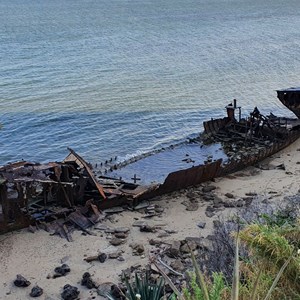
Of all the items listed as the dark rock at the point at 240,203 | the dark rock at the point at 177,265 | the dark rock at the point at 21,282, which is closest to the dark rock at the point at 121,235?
the dark rock at the point at 177,265

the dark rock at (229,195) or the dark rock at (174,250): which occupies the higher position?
the dark rock at (174,250)

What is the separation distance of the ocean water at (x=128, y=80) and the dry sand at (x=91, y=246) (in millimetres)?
A: 11646

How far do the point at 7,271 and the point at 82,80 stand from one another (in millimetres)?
36560

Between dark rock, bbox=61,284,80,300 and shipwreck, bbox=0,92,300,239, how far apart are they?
397 centimetres

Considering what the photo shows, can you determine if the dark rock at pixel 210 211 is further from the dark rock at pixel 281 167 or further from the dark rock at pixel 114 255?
Result: the dark rock at pixel 281 167

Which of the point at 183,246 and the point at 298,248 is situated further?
the point at 183,246

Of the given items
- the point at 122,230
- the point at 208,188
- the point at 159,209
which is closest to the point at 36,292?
the point at 122,230

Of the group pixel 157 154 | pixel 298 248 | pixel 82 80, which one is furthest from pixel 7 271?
pixel 82 80

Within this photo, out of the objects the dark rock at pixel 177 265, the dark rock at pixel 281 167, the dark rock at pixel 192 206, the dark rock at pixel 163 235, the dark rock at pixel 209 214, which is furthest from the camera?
the dark rock at pixel 281 167

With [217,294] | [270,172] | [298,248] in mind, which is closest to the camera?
[217,294]

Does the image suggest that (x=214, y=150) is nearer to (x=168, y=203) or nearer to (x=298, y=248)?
(x=168, y=203)

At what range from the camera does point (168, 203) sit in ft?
71.4

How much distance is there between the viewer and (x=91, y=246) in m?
17.8

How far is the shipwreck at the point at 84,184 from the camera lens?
18.9 meters
